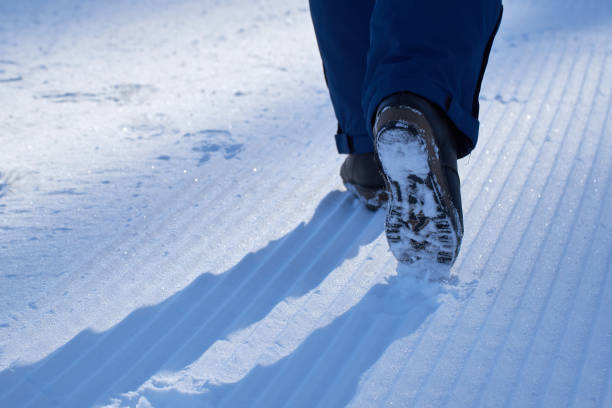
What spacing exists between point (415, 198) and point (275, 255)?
0.34m

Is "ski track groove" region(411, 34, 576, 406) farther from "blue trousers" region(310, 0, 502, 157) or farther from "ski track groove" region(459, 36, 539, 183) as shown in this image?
"blue trousers" region(310, 0, 502, 157)

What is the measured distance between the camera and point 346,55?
1.00m

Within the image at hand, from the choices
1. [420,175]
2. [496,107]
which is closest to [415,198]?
[420,175]

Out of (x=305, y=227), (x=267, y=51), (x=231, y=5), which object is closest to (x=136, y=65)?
(x=267, y=51)

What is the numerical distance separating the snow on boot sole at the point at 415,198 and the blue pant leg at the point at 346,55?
275 mm

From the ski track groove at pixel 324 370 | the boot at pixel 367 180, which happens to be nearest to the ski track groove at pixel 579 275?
the ski track groove at pixel 324 370

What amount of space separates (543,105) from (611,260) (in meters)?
0.73

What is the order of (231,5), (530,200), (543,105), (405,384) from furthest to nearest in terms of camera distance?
(231,5), (543,105), (530,200), (405,384)

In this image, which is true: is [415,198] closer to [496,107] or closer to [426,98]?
[426,98]

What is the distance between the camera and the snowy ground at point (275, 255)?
735 mm

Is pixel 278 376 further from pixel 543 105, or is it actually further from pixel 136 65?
pixel 136 65

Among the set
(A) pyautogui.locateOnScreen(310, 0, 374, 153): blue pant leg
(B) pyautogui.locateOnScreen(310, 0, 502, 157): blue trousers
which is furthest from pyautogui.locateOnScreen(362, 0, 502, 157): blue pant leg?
(A) pyautogui.locateOnScreen(310, 0, 374, 153): blue pant leg

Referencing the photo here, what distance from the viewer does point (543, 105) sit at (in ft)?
4.88

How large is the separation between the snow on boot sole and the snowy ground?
8 cm
